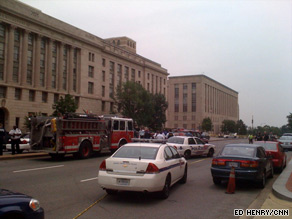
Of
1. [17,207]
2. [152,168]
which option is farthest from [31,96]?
[17,207]

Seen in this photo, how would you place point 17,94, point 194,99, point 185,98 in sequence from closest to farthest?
point 17,94
point 194,99
point 185,98

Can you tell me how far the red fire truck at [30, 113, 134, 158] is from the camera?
1641 centimetres

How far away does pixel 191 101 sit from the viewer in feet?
402

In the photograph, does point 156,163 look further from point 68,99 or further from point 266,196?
point 68,99

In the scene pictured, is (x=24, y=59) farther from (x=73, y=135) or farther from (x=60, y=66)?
(x=73, y=135)

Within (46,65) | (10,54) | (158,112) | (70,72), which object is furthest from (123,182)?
(158,112)

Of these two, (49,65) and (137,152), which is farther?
(49,65)

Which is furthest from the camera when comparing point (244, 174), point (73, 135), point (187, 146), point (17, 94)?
point (17, 94)

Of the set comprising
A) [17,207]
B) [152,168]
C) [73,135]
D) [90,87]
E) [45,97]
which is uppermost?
[90,87]

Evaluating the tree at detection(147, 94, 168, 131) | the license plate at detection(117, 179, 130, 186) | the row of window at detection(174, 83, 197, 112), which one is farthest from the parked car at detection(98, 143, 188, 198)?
the row of window at detection(174, 83, 197, 112)

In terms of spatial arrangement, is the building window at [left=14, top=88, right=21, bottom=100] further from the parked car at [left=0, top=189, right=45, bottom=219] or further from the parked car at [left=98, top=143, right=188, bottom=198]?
the parked car at [left=0, top=189, right=45, bottom=219]

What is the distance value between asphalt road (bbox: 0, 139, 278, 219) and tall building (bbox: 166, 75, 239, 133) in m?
107

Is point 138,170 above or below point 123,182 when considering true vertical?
above

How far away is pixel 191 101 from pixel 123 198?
381 ft
